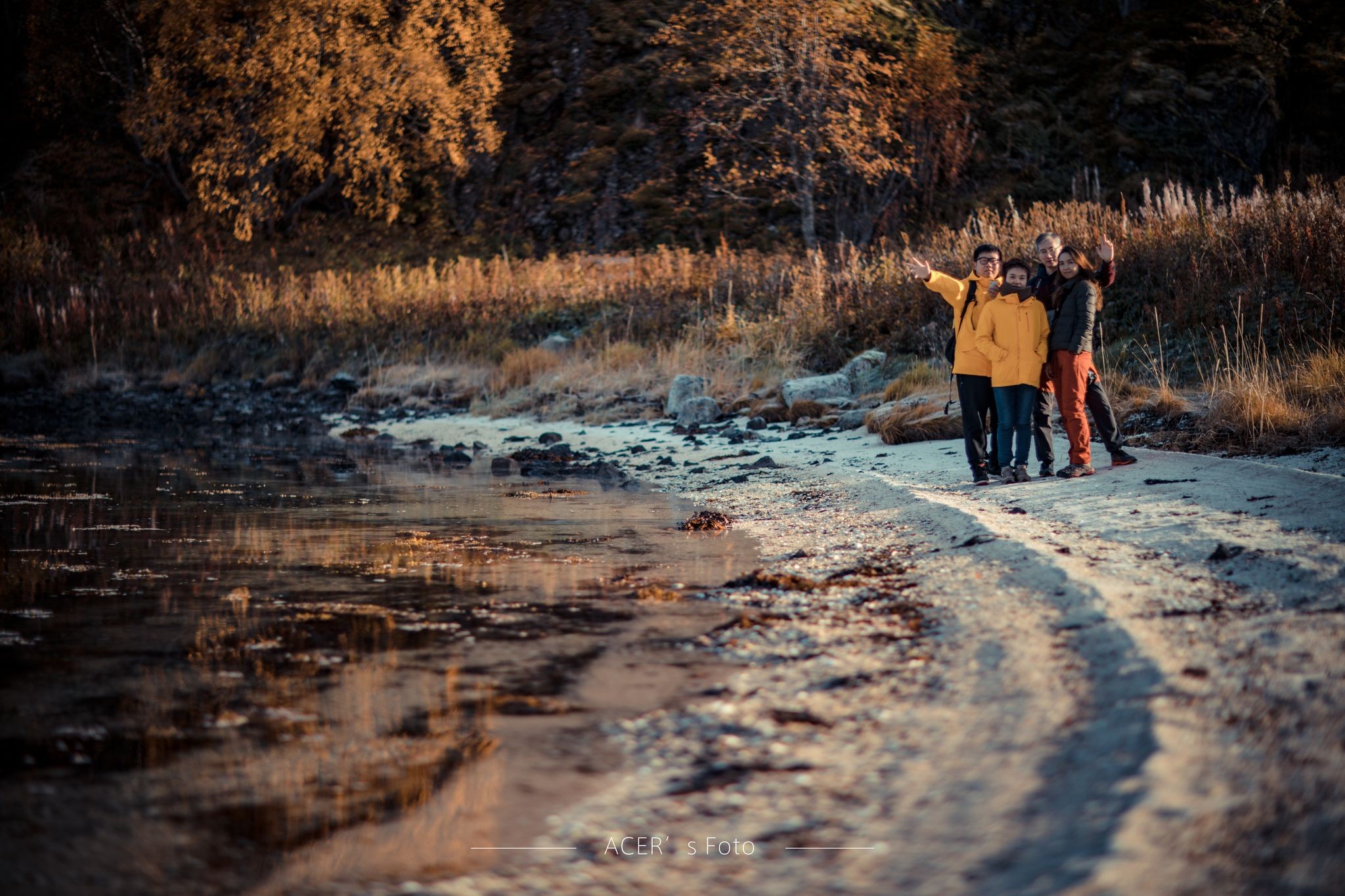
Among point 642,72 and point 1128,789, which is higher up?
point 642,72

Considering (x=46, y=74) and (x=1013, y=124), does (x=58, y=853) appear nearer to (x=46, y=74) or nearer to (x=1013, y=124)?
(x=1013, y=124)

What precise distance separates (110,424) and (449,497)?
431 inches

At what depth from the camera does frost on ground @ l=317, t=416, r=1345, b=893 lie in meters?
2.65

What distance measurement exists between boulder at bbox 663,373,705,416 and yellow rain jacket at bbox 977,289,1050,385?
6504 mm

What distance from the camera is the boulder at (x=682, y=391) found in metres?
14.7

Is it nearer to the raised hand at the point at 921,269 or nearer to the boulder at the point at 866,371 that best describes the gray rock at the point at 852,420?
the boulder at the point at 866,371

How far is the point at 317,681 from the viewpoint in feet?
13.8

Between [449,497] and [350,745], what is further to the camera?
[449,497]

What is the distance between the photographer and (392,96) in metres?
29.0

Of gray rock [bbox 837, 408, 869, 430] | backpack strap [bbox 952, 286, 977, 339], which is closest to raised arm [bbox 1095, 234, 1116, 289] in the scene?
backpack strap [bbox 952, 286, 977, 339]

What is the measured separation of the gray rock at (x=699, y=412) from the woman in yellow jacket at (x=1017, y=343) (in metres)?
5.73

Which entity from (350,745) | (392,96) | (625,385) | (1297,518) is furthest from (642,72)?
(350,745)

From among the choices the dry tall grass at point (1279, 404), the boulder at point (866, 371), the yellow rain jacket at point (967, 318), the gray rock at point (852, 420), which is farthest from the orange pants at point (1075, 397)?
the boulder at point (866, 371)

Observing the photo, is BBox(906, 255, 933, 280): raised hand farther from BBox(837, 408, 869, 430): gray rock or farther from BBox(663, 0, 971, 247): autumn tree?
BBox(663, 0, 971, 247): autumn tree
